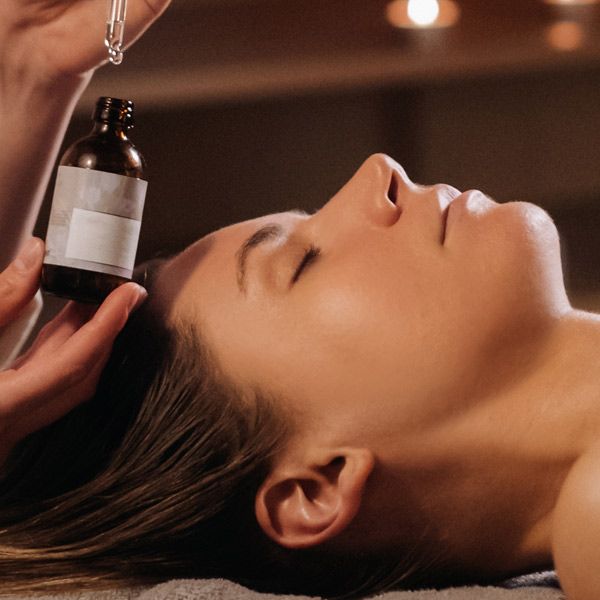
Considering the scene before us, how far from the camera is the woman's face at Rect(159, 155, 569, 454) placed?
1.01 meters

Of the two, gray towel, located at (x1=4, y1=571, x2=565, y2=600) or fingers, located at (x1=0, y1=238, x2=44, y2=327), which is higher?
fingers, located at (x1=0, y1=238, x2=44, y2=327)

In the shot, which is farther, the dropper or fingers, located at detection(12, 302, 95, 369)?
the dropper

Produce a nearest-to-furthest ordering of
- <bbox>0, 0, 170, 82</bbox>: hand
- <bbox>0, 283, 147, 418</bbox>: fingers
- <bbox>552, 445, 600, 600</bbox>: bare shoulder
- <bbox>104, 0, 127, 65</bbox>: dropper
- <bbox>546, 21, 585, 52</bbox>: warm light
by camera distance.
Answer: <bbox>552, 445, 600, 600</bbox>: bare shoulder < <bbox>0, 283, 147, 418</bbox>: fingers < <bbox>104, 0, 127, 65</bbox>: dropper < <bbox>0, 0, 170, 82</bbox>: hand < <bbox>546, 21, 585, 52</bbox>: warm light

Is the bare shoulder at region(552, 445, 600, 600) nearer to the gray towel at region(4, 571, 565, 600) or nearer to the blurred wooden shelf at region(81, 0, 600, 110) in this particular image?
the gray towel at region(4, 571, 565, 600)

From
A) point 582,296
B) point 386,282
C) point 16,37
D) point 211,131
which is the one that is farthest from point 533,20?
point 386,282

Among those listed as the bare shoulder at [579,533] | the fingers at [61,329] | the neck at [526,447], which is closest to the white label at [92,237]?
the fingers at [61,329]

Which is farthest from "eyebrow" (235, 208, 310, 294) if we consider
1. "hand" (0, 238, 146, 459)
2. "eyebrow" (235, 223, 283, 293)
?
"hand" (0, 238, 146, 459)

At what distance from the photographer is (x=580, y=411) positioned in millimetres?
1003

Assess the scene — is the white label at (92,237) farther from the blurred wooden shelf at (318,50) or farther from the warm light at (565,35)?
the warm light at (565,35)

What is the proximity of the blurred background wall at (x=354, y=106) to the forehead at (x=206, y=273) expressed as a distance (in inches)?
51.1

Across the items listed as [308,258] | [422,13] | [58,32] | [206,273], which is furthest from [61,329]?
[422,13]

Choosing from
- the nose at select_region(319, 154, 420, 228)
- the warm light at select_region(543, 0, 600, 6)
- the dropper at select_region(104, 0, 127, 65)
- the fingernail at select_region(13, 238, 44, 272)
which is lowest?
the fingernail at select_region(13, 238, 44, 272)

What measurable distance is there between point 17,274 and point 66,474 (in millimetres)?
242

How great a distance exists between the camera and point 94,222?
3.37 feet
